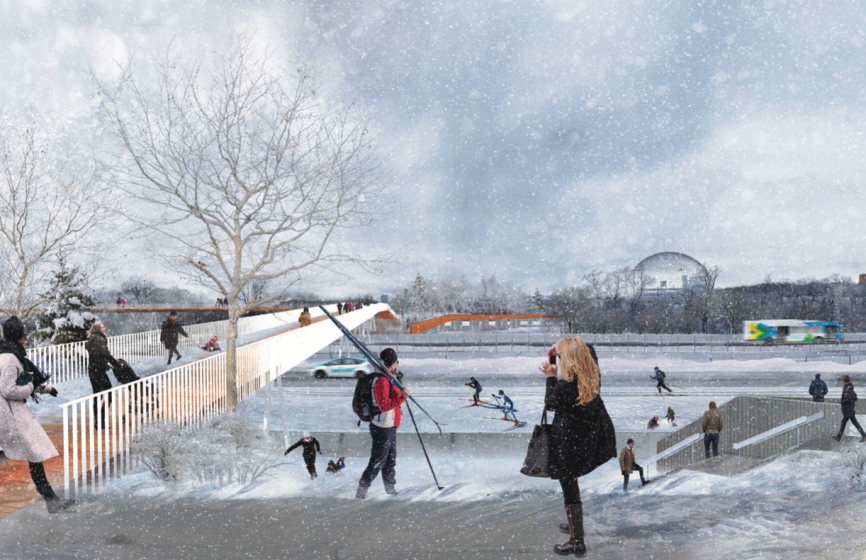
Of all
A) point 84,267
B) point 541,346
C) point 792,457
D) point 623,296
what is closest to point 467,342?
point 541,346

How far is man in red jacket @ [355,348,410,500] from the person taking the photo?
5770mm

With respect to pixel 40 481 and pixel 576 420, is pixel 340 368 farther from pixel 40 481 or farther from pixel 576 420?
pixel 576 420

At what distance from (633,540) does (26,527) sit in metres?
5.36

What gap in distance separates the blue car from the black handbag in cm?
2160

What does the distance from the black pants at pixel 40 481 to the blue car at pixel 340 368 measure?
20228 millimetres

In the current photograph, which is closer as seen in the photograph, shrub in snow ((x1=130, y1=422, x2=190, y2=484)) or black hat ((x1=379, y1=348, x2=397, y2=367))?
black hat ((x1=379, y1=348, x2=397, y2=367))

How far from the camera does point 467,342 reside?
36.1m

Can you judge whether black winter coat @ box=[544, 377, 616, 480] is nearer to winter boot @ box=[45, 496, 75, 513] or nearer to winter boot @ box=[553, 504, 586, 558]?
winter boot @ box=[553, 504, 586, 558]

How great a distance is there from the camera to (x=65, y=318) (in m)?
23.8

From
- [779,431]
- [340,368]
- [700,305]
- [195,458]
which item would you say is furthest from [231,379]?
[700,305]

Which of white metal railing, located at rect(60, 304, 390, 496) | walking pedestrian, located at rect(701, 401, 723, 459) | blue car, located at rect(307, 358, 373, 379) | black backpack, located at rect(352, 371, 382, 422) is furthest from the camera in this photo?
blue car, located at rect(307, 358, 373, 379)

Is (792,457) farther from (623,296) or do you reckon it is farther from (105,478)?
(623,296)

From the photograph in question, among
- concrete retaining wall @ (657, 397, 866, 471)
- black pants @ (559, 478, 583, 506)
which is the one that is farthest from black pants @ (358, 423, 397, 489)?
concrete retaining wall @ (657, 397, 866, 471)

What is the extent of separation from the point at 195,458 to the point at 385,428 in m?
2.57
